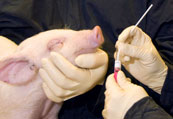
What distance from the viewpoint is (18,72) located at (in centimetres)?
96

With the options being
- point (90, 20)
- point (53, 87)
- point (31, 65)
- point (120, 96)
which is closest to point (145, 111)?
point (120, 96)

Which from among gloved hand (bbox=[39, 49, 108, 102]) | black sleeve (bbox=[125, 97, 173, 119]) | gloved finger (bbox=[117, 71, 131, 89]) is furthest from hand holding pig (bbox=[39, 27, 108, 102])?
black sleeve (bbox=[125, 97, 173, 119])

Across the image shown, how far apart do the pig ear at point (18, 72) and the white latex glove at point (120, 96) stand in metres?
0.34

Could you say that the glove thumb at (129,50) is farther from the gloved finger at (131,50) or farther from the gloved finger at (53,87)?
the gloved finger at (53,87)

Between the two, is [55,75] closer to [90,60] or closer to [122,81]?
[90,60]

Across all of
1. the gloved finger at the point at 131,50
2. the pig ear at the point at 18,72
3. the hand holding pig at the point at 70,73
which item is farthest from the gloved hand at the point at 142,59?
the pig ear at the point at 18,72

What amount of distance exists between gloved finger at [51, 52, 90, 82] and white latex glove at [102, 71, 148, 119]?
0.42ft

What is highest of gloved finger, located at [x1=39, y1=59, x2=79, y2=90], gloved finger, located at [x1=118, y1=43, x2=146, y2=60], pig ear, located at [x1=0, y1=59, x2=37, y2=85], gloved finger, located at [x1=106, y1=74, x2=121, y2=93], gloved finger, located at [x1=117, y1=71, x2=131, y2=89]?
gloved finger, located at [x1=118, y1=43, x2=146, y2=60]

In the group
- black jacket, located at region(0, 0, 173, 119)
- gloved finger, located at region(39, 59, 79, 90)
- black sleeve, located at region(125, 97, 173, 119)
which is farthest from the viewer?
black jacket, located at region(0, 0, 173, 119)

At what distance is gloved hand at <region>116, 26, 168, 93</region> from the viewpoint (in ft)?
3.14

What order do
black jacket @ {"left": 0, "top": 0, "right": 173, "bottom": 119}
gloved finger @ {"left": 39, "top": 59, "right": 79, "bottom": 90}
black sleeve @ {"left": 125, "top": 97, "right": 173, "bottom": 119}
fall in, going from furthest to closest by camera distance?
black jacket @ {"left": 0, "top": 0, "right": 173, "bottom": 119} < gloved finger @ {"left": 39, "top": 59, "right": 79, "bottom": 90} < black sleeve @ {"left": 125, "top": 97, "right": 173, "bottom": 119}

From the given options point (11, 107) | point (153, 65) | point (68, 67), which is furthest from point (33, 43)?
point (153, 65)

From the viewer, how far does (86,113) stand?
124 cm

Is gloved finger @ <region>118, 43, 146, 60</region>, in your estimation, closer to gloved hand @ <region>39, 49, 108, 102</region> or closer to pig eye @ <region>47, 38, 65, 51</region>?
gloved hand @ <region>39, 49, 108, 102</region>
